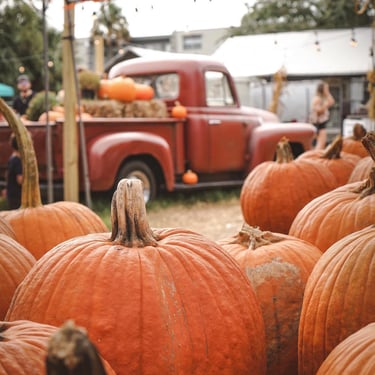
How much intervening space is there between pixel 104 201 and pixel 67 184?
3.28 metres

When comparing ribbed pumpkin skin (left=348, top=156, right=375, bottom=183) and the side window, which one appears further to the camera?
the side window

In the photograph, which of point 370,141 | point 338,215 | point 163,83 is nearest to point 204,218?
point 163,83

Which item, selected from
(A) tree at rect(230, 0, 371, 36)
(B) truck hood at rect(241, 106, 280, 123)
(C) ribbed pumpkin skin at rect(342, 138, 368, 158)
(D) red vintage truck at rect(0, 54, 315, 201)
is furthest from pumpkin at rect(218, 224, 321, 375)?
(A) tree at rect(230, 0, 371, 36)

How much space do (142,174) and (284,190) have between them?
5.05 metres

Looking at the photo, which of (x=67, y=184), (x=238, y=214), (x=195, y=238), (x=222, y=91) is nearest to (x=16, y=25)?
(x=222, y=91)

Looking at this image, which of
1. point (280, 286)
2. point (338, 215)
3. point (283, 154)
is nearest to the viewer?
point (280, 286)

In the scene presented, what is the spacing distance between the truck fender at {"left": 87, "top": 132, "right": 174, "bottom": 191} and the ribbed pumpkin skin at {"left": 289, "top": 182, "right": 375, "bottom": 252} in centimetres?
538

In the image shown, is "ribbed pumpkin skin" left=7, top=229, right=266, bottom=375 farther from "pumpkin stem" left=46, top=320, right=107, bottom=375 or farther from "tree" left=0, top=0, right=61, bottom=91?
"tree" left=0, top=0, right=61, bottom=91

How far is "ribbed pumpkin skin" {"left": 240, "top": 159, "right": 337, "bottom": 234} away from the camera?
3904 mm

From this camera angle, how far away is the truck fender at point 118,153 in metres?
7.96

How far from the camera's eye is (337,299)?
1.72 metres

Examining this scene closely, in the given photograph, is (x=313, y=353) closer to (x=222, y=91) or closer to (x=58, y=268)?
(x=58, y=268)

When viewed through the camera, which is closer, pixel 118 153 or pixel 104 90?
pixel 118 153

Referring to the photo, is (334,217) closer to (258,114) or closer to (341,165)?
(341,165)
